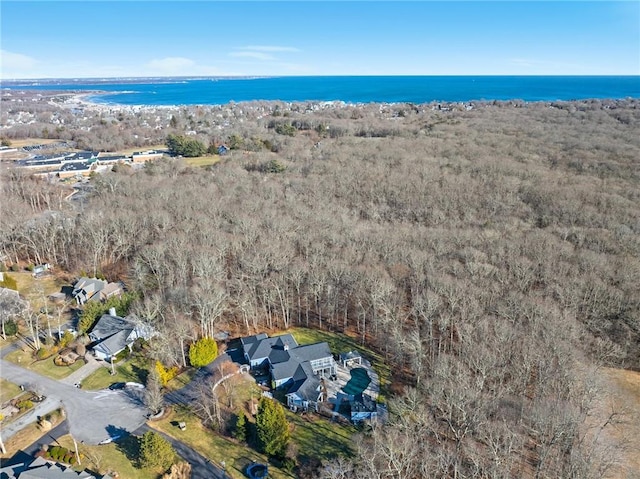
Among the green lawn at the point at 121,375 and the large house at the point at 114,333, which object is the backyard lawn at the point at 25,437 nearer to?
the green lawn at the point at 121,375

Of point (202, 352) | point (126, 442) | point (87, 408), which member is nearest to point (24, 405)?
point (87, 408)

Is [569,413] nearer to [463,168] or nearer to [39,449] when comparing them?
[39,449]

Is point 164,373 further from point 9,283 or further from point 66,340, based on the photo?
point 9,283

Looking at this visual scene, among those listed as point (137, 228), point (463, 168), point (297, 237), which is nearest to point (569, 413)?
point (297, 237)

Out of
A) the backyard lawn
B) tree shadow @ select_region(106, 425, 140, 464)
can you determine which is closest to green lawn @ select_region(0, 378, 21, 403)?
the backyard lawn

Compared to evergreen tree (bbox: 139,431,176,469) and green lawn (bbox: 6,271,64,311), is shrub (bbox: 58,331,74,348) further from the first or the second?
evergreen tree (bbox: 139,431,176,469)

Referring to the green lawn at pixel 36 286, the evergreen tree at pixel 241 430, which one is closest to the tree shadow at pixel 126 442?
the evergreen tree at pixel 241 430
